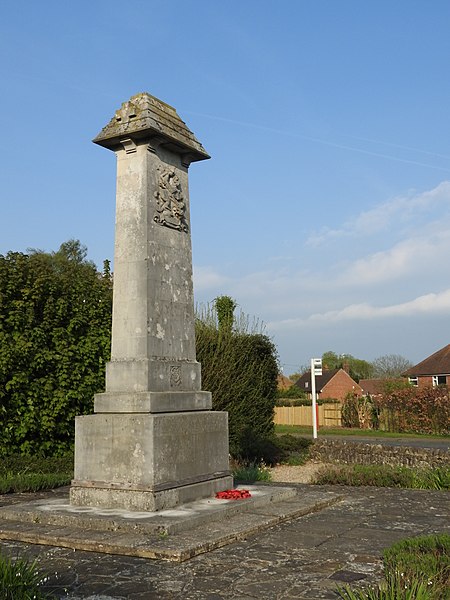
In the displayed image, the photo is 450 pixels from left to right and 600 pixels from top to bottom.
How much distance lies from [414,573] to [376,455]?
1091 centimetres

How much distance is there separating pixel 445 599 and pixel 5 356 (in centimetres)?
900

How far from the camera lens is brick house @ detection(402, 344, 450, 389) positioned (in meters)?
49.8

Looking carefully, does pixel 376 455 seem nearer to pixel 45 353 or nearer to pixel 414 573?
pixel 45 353

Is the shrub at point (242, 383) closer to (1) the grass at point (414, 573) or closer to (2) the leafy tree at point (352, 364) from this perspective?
(1) the grass at point (414, 573)

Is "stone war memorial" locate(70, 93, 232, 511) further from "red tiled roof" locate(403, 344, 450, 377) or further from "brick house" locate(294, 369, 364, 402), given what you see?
"brick house" locate(294, 369, 364, 402)

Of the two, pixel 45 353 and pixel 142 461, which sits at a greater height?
pixel 45 353

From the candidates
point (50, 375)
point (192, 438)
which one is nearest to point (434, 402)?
point (50, 375)

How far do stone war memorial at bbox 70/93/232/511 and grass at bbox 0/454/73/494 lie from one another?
2.56 metres

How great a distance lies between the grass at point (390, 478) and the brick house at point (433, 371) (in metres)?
40.6

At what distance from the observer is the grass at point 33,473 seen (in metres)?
9.55

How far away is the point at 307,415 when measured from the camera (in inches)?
1462

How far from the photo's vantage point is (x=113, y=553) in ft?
18.0

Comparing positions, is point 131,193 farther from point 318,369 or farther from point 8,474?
point 318,369

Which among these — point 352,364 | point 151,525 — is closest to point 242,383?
point 151,525
